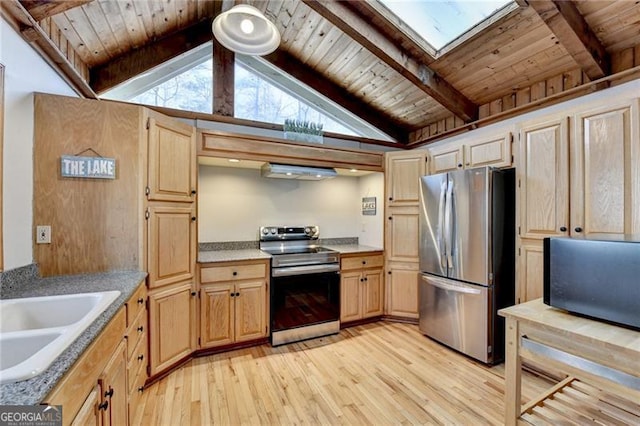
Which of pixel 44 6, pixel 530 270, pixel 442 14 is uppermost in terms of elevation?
pixel 442 14

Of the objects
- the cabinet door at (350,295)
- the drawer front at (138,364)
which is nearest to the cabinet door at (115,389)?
the drawer front at (138,364)

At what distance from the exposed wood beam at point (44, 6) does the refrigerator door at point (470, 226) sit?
310 centimetres

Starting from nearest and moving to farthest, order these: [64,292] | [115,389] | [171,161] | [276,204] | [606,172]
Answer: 1. [115,389]
2. [64,292]
3. [606,172]
4. [171,161]
5. [276,204]

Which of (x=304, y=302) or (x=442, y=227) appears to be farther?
(x=304, y=302)

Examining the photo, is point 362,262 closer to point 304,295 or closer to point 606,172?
point 304,295

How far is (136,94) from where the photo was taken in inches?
112

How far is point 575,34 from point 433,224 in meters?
1.81

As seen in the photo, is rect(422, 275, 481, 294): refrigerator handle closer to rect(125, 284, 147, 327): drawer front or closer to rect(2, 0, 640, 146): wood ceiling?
rect(2, 0, 640, 146): wood ceiling

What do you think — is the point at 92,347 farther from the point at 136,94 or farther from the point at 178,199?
the point at 136,94

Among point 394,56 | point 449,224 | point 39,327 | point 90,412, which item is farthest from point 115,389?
point 394,56

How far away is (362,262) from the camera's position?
333cm

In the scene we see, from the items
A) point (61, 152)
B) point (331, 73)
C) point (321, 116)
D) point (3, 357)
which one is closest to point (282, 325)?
point (3, 357)

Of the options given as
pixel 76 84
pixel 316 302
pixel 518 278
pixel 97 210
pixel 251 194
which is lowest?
pixel 316 302

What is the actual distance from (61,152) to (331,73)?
2819 millimetres
